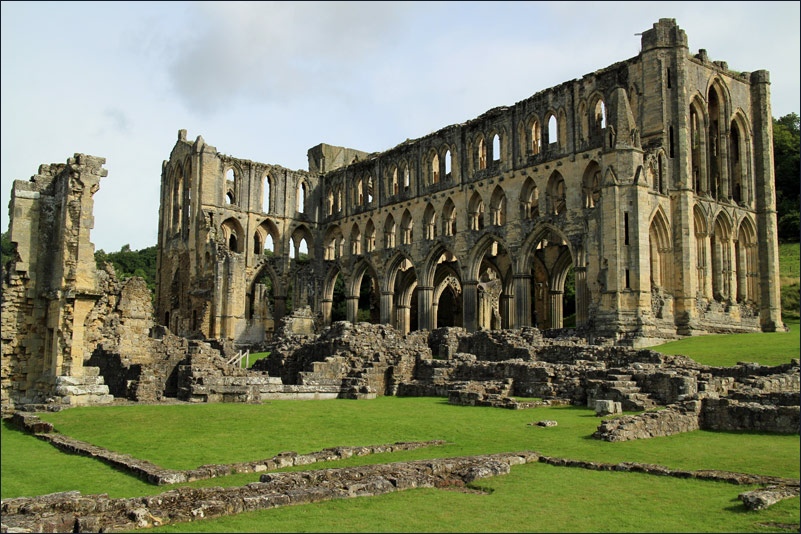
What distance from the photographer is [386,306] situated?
166 feet

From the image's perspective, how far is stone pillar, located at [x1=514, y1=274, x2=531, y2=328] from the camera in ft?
133

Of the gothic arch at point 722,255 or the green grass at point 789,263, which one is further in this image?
the green grass at point 789,263

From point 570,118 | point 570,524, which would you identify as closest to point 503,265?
point 570,118

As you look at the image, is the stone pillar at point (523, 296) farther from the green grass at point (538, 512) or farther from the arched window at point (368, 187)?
the green grass at point (538, 512)

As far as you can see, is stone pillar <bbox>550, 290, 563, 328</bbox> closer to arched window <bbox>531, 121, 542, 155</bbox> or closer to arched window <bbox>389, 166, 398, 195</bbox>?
arched window <bbox>531, 121, 542, 155</bbox>

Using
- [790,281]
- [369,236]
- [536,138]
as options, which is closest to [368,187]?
[369,236]

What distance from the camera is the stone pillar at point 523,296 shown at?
40.5m

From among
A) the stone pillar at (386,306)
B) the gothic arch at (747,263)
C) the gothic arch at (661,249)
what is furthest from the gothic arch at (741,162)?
the stone pillar at (386,306)

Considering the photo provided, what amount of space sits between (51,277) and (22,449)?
9.57 meters

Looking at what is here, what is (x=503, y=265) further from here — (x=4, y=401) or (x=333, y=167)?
(x=4, y=401)

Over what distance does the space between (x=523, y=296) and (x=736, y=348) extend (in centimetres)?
1342

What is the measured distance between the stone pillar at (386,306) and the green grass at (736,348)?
21.0 metres

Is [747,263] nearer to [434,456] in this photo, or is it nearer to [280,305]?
[280,305]

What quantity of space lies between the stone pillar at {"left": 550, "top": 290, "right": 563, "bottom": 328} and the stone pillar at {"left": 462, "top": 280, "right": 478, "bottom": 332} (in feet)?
13.6
